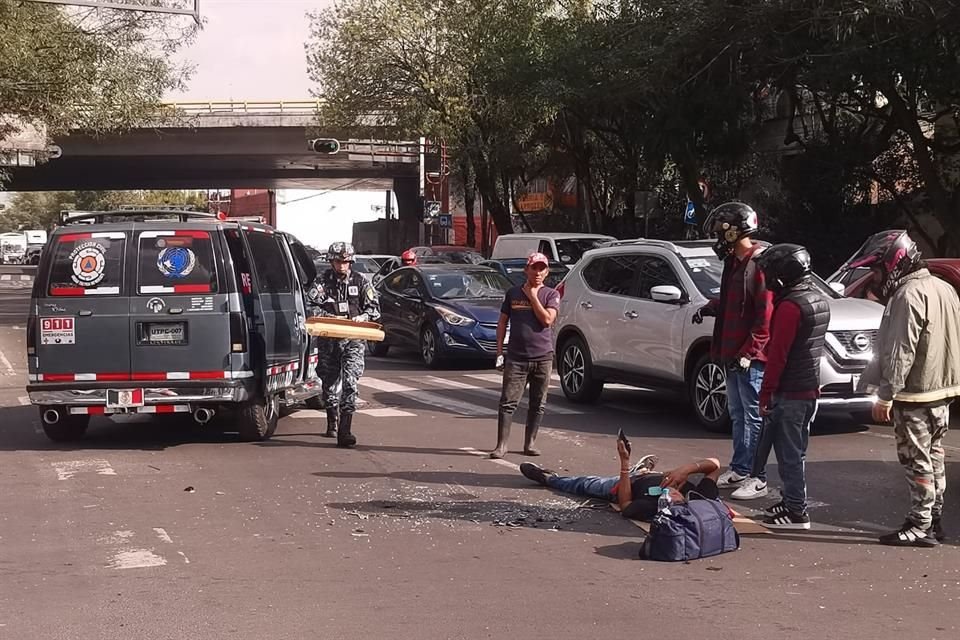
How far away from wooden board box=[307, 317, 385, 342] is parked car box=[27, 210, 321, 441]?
2.12 ft

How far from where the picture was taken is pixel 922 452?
22.9 feet

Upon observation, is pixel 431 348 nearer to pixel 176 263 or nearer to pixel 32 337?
pixel 176 263

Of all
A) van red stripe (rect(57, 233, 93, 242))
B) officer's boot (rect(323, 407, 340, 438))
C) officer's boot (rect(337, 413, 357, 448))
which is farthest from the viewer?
officer's boot (rect(323, 407, 340, 438))

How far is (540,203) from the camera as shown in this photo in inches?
2212

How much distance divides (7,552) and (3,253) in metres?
108

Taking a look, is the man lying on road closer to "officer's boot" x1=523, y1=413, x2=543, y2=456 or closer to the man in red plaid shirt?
the man in red plaid shirt

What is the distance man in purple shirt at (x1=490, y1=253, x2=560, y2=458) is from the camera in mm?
10062

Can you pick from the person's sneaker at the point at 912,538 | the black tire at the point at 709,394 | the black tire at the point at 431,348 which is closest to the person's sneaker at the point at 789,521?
the person's sneaker at the point at 912,538

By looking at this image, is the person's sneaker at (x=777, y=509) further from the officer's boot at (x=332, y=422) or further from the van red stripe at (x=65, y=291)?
the van red stripe at (x=65, y=291)

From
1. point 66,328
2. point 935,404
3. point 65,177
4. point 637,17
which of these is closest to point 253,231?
point 66,328

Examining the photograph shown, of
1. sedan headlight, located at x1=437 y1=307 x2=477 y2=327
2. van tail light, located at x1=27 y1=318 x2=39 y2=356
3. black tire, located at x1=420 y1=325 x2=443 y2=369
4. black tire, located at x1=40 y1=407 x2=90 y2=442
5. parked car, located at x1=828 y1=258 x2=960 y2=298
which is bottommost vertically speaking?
black tire, located at x1=40 y1=407 x2=90 y2=442

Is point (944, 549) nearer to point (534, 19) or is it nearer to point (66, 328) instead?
point (66, 328)

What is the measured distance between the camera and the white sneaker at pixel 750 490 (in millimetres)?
8461

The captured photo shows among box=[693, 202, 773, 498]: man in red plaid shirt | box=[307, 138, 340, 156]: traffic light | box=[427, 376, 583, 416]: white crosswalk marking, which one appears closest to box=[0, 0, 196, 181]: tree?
box=[307, 138, 340, 156]: traffic light
